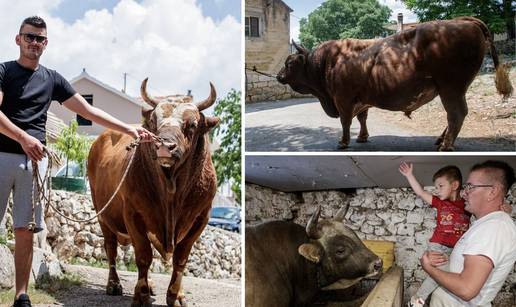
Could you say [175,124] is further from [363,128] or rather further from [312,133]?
[363,128]

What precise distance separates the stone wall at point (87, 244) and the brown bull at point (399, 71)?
98.6 inches

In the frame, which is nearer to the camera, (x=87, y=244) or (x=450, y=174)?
(x=450, y=174)

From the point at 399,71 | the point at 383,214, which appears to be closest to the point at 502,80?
the point at 399,71

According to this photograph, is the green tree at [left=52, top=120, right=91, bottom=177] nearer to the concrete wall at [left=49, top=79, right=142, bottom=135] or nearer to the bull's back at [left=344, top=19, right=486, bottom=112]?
the concrete wall at [left=49, top=79, right=142, bottom=135]

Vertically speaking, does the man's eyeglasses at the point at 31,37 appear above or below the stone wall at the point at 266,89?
above

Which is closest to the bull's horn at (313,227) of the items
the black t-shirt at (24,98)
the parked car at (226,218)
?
the black t-shirt at (24,98)

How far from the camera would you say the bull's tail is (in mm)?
3264

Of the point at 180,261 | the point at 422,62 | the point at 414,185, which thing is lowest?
the point at 180,261

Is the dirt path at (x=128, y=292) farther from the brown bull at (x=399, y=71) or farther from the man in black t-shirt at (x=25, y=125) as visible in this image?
the brown bull at (x=399, y=71)

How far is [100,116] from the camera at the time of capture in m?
2.97

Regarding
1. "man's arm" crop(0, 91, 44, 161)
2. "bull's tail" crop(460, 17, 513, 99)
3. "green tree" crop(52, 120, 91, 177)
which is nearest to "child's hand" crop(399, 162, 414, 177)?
"bull's tail" crop(460, 17, 513, 99)

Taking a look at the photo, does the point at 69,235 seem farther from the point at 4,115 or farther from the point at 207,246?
the point at 4,115

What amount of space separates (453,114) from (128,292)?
2.22m

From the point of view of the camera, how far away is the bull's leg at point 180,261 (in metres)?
3.20
